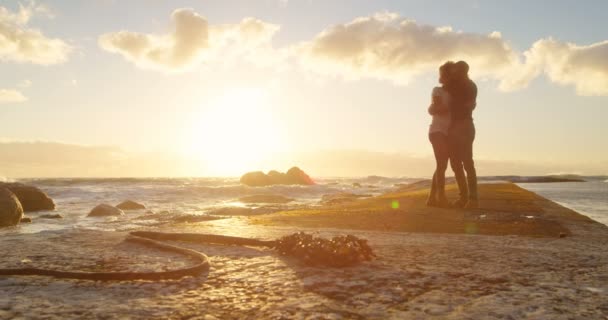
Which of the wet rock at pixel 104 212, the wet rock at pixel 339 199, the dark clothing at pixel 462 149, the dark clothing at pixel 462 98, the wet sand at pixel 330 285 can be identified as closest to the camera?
the wet sand at pixel 330 285

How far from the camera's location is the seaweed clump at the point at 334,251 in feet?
7.54

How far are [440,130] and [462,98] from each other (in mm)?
592

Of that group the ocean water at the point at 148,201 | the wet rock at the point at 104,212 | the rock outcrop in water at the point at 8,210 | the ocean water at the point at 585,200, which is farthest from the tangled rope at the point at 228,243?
the wet rock at the point at 104,212

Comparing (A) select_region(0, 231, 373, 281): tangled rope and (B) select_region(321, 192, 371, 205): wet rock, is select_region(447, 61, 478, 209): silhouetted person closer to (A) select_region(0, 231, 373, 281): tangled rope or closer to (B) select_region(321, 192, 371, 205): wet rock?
(A) select_region(0, 231, 373, 281): tangled rope

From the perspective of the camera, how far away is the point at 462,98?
6695mm

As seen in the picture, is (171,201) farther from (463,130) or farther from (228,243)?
(228,243)

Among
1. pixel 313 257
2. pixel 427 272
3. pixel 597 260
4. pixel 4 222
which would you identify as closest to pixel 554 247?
pixel 597 260

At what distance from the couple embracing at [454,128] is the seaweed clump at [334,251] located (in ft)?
15.8

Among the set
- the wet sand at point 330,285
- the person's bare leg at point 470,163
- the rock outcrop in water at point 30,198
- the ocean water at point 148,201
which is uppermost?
the person's bare leg at point 470,163

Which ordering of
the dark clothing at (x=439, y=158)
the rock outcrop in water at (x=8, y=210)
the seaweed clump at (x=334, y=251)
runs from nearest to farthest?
the seaweed clump at (x=334, y=251), the dark clothing at (x=439, y=158), the rock outcrop in water at (x=8, y=210)

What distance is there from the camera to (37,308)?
1.64 metres

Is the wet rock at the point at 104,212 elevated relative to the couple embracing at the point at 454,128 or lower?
lower

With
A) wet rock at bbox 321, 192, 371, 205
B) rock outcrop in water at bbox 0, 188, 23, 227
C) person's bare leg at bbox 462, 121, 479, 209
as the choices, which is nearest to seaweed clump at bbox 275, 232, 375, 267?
person's bare leg at bbox 462, 121, 479, 209

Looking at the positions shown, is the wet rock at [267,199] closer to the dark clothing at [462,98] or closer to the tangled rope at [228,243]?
the dark clothing at [462,98]
